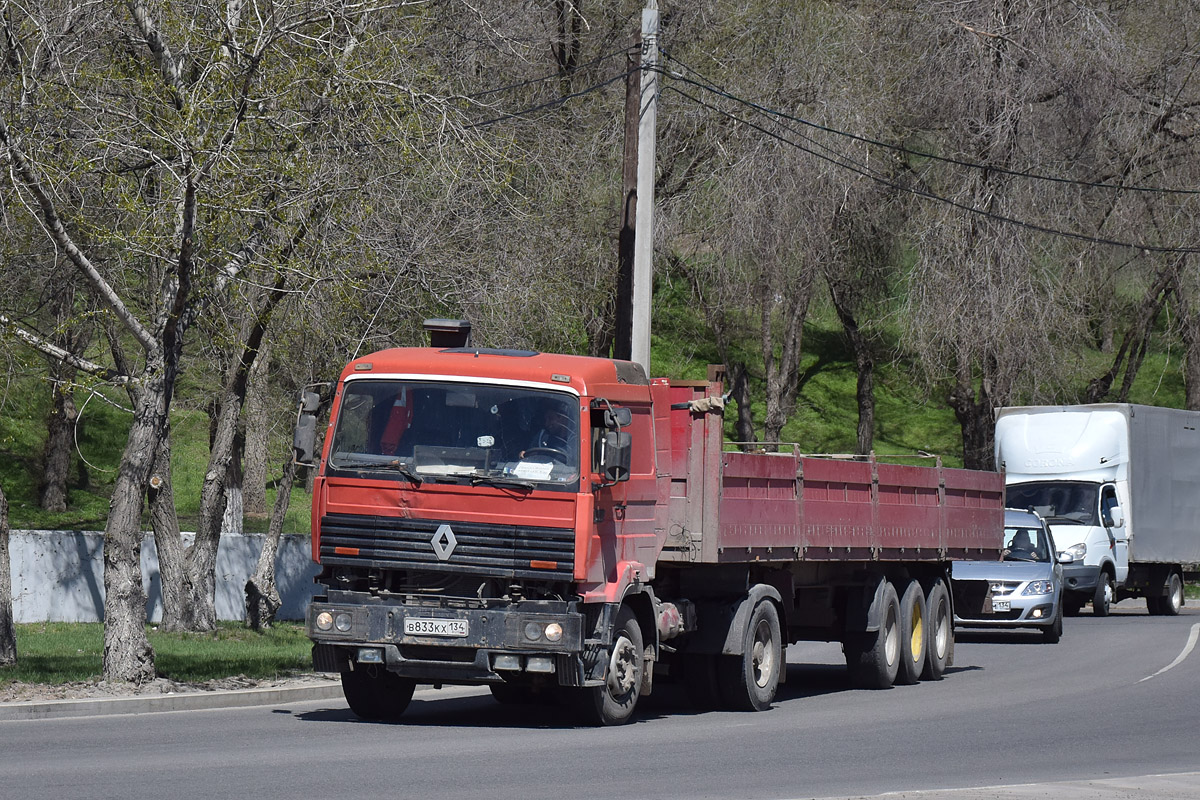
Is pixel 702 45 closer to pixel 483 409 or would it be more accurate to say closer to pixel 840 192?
pixel 840 192

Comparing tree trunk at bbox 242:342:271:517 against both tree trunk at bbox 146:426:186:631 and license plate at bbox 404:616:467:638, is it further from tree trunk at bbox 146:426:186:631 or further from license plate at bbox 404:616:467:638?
license plate at bbox 404:616:467:638

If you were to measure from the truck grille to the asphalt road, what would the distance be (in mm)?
1269

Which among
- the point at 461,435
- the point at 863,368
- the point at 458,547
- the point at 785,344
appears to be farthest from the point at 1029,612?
the point at 863,368

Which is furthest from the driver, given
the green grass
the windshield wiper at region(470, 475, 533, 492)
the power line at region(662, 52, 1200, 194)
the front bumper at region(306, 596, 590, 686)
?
the power line at region(662, 52, 1200, 194)

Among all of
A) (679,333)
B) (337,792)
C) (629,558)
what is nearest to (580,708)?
(629,558)

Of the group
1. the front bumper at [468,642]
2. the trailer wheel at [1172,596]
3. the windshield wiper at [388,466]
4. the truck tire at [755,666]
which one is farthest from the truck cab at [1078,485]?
the windshield wiper at [388,466]

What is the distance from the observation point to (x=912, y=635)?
18156 millimetres

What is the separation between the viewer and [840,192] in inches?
1131

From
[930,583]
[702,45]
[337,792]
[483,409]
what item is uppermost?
[702,45]

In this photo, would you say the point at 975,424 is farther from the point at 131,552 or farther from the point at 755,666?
the point at 131,552

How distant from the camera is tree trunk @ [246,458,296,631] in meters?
22.7

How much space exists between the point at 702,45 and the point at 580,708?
Answer: 714 inches

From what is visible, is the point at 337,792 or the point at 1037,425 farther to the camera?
the point at 1037,425

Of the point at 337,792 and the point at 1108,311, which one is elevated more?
the point at 1108,311
